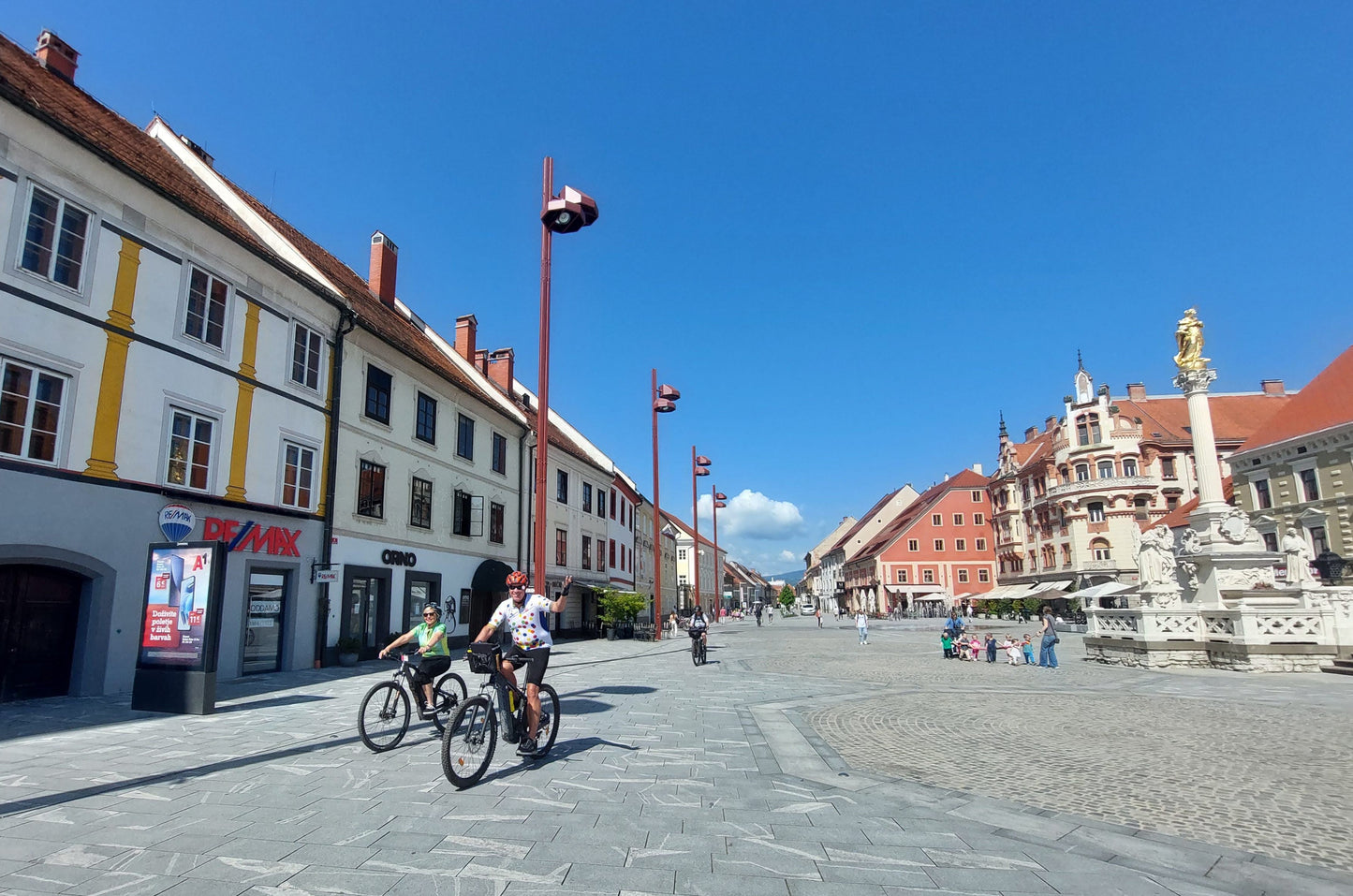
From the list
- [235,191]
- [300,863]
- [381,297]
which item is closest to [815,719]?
[300,863]

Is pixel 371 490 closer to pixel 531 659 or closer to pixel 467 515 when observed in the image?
pixel 467 515

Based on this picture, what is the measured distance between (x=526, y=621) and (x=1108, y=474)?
62315mm

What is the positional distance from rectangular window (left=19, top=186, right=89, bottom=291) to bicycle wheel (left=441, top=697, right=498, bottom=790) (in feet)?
37.8

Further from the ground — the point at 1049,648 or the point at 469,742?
the point at 469,742

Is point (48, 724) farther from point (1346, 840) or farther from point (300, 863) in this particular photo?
point (1346, 840)

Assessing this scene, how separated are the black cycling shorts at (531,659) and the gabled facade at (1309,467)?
4046 cm

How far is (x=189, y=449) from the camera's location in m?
14.9

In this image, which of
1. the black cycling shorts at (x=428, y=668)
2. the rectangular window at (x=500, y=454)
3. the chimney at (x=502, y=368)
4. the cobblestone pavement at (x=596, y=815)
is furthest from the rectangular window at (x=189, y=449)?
the chimney at (x=502, y=368)

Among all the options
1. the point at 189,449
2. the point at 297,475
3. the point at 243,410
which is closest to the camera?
the point at 189,449

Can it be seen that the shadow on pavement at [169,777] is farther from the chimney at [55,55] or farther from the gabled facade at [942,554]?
the gabled facade at [942,554]

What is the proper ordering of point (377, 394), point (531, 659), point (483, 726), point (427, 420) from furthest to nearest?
point (427, 420)
point (377, 394)
point (531, 659)
point (483, 726)

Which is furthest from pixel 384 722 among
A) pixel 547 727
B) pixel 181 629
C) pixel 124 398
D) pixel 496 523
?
pixel 496 523

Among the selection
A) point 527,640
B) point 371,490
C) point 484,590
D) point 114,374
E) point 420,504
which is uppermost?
point 114,374

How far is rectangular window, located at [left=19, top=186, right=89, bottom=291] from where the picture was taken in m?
12.2
